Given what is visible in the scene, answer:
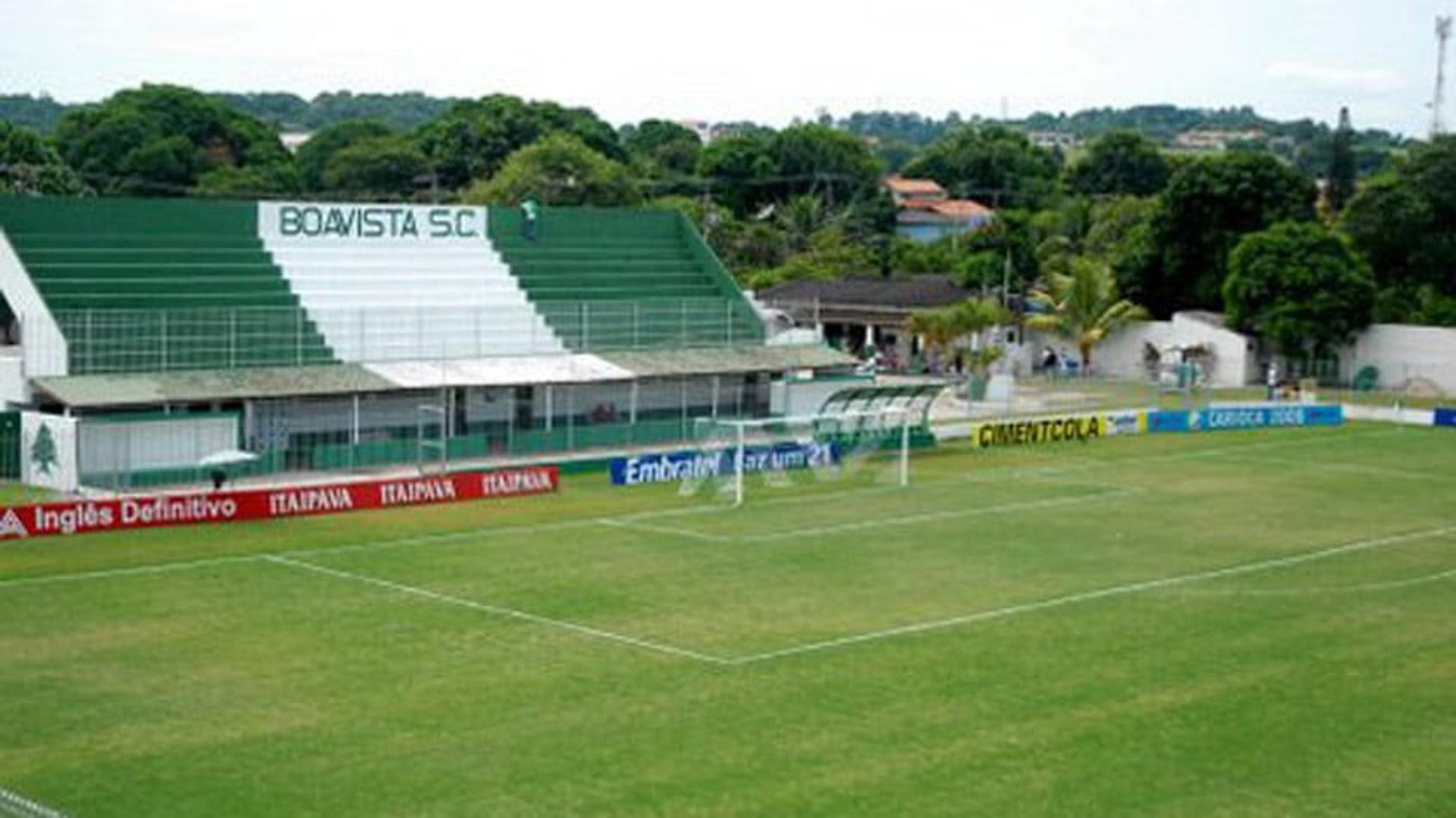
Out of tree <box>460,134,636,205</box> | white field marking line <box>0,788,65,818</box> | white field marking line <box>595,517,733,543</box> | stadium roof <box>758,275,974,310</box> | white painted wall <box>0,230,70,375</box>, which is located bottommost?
white field marking line <box>595,517,733,543</box>

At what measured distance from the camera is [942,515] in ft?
153

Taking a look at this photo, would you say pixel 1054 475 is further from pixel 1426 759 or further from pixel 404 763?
pixel 404 763

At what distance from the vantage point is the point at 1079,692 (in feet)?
91.8

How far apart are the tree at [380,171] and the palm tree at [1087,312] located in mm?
67172

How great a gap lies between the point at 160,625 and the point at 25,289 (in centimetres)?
2362

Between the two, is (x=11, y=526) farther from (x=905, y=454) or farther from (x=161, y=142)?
(x=161, y=142)

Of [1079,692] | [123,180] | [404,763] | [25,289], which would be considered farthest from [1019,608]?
[123,180]

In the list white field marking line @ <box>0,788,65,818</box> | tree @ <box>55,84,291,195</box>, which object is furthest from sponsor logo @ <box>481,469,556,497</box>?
tree @ <box>55,84,291,195</box>

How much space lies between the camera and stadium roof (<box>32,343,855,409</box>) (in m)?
48.7

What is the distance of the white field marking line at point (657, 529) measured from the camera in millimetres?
42469

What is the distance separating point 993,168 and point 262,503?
144 m

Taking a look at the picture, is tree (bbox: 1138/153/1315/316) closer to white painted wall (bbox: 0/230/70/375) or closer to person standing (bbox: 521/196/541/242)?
person standing (bbox: 521/196/541/242)

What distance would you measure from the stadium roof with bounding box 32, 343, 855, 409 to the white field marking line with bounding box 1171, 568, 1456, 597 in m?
24.7

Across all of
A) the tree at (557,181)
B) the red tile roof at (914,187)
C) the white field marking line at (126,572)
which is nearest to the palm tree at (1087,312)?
the tree at (557,181)
